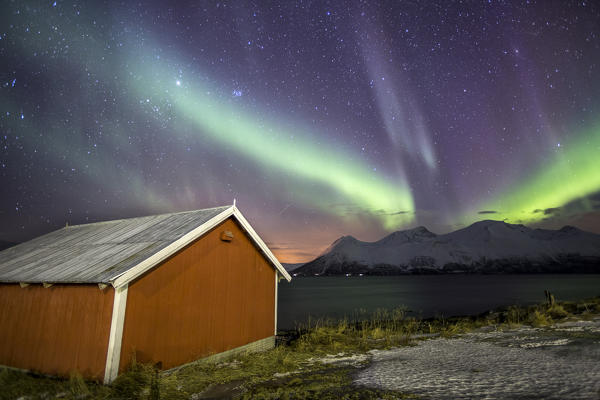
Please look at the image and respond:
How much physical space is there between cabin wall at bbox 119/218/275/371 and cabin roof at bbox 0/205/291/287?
521 millimetres

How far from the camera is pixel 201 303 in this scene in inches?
460

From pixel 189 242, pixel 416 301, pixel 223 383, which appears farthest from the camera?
pixel 416 301

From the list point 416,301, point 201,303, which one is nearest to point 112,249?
point 201,303

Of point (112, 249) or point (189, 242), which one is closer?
point (189, 242)

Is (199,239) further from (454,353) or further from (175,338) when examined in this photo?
(454,353)

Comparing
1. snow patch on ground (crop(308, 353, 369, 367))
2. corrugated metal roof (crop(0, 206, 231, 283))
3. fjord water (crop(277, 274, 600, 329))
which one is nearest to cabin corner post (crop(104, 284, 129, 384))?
corrugated metal roof (crop(0, 206, 231, 283))

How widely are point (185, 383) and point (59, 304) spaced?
4740 millimetres

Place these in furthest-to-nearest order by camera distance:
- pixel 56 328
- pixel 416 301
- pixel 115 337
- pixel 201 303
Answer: pixel 416 301 → pixel 201 303 → pixel 56 328 → pixel 115 337

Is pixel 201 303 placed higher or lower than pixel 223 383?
higher

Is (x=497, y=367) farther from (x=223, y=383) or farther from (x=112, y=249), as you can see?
(x=112, y=249)

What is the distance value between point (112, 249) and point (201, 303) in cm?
383

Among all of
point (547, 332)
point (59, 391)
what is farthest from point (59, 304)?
point (547, 332)

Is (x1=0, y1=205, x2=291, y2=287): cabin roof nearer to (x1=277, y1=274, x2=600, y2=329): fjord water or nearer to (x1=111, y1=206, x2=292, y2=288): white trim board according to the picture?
(x1=111, y1=206, x2=292, y2=288): white trim board

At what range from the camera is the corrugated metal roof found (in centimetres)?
1031
